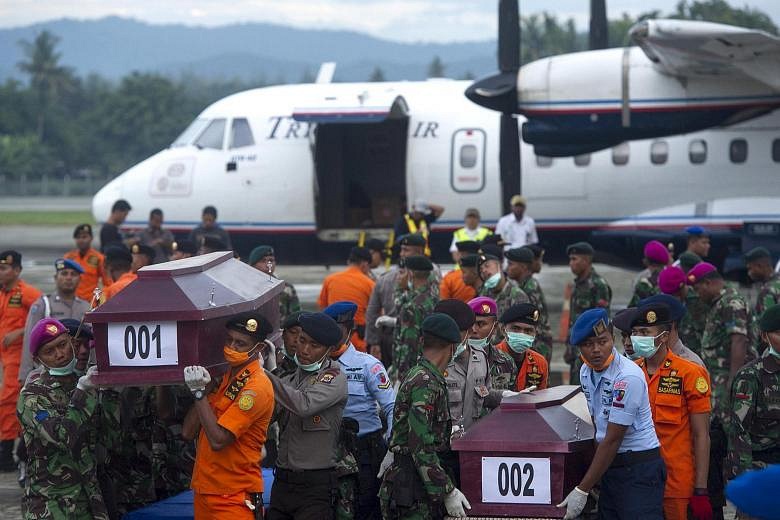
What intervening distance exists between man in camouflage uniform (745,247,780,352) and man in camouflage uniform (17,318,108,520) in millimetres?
5262

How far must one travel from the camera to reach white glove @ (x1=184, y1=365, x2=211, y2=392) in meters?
5.20

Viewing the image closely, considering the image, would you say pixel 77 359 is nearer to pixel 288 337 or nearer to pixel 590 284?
pixel 288 337

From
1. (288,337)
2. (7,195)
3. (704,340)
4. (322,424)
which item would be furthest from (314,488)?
(7,195)

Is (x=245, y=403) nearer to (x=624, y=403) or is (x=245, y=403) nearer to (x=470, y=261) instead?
(x=624, y=403)

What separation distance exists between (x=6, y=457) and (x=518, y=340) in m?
4.68

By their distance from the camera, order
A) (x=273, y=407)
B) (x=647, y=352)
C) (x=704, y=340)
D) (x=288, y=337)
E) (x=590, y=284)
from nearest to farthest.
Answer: (x=273, y=407) → (x=647, y=352) → (x=288, y=337) → (x=704, y=340) → (x=590, y=284)

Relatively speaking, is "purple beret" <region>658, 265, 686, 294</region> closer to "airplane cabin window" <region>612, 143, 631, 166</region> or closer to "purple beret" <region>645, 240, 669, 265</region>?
"purple beret" <region>645, 240, 669, 265</region>

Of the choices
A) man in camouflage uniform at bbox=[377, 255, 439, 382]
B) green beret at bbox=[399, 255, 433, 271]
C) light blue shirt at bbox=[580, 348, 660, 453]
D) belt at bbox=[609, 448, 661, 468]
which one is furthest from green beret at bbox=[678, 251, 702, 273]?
belt at bbox=[609, 448, 661, 468]

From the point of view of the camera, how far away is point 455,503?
5.54 m

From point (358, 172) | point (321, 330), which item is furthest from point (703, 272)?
point (358, 172)

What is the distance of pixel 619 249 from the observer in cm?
1664

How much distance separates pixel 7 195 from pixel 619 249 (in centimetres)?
6414

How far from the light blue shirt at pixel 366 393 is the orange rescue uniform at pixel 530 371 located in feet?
3.05

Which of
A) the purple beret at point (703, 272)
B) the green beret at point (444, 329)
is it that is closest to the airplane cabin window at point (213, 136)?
the purple beret at point (703, 272)
